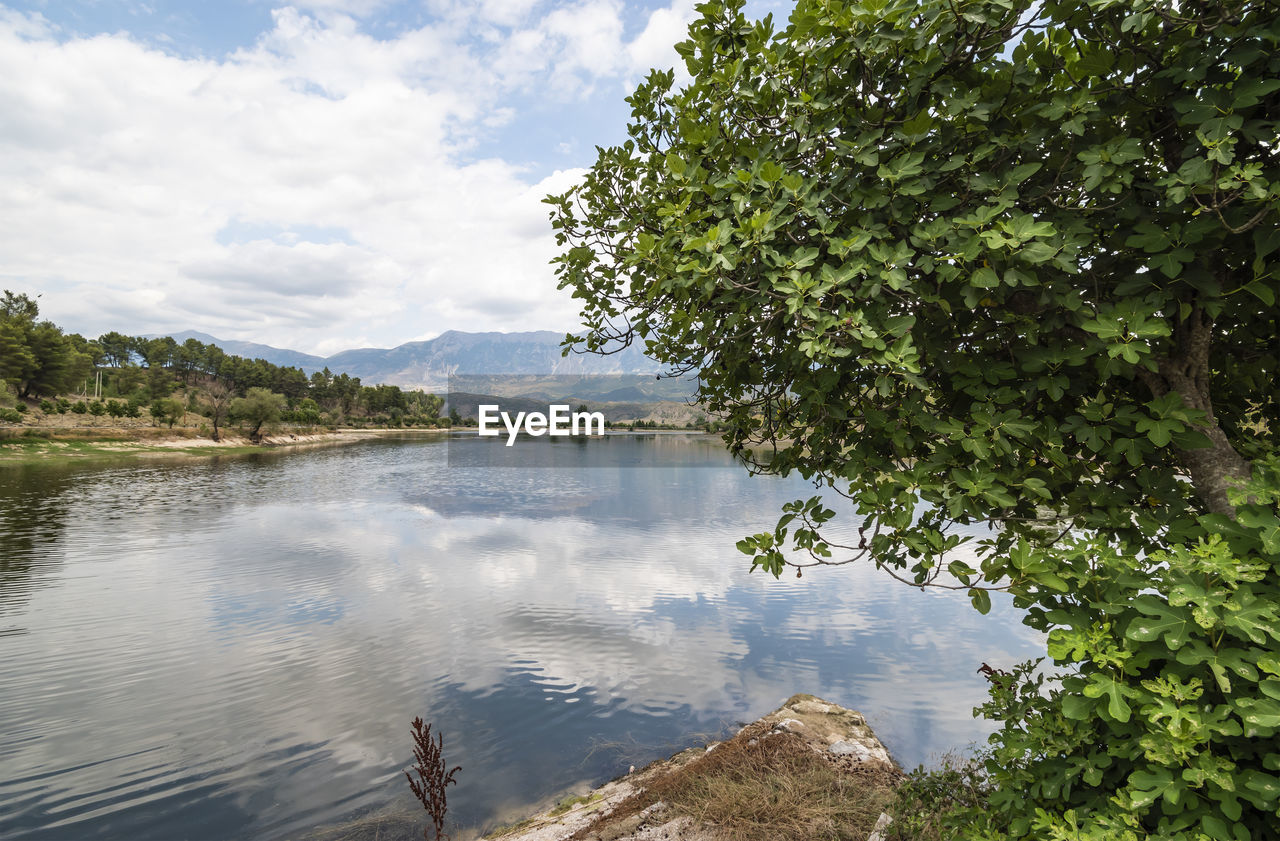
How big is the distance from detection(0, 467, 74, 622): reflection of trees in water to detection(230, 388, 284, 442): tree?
47.3 metres

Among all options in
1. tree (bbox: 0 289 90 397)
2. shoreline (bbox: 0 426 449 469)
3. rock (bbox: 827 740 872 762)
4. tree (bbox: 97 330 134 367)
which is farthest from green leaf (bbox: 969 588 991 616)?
tree (bbox: 97 330 134 367)

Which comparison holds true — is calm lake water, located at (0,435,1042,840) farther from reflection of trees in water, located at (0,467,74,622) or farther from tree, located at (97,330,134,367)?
tree, located at (97,330,134,367)

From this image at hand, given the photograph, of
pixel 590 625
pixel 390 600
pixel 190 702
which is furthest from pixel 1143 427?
pixel 390 600

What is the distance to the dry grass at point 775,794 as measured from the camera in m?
5.11

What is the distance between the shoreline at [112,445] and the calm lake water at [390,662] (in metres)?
44.1

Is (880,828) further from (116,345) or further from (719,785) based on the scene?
(116,345)

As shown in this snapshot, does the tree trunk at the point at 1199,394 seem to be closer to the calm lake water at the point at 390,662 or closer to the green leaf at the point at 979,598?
the green leaf at the point at 979,598

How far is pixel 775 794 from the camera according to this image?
5.70m

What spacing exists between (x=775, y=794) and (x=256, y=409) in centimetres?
10878

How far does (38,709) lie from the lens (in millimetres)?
10305

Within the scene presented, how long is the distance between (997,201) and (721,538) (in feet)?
84.6

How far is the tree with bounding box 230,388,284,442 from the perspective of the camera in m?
88.2


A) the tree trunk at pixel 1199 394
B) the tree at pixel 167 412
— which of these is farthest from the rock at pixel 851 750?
the tree at pixel 167 412

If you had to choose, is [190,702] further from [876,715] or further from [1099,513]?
[1099,513]
